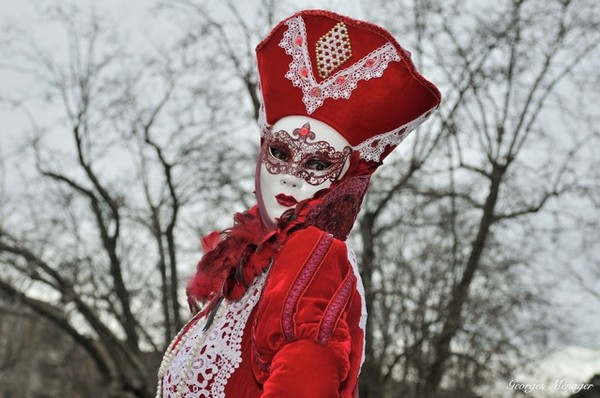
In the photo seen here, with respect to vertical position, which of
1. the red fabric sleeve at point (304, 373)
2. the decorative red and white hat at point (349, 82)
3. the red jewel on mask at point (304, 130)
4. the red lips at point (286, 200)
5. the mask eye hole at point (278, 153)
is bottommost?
the red fabric sleeve at point (304, 373)

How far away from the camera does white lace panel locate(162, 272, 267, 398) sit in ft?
9.87

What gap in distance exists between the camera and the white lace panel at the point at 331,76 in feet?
10.1

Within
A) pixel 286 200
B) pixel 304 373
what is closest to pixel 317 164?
pixel 286 200

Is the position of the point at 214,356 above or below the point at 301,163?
below

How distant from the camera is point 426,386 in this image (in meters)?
11.6

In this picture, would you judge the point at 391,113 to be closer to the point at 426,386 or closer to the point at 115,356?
the point at 426,386

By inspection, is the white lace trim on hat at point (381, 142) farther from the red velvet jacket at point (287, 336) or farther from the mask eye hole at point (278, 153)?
the red velvet jacket at point (287, 336)

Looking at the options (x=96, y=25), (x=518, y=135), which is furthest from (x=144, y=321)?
(x=518, y=135)

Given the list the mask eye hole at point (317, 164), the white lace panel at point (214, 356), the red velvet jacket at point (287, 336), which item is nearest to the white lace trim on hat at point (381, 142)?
the mask eye hole at point (317, 164)

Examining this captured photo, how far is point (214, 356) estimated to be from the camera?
9.98 ft

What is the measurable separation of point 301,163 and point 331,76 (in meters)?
0.30

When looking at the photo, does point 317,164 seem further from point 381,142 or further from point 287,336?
point 287,336

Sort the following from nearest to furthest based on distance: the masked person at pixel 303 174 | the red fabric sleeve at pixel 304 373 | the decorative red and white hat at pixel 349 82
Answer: the red fabric sleeve at pixel 304 373 < the masked person at pixel 303 174 < the decorative red and white hat at pixel 349 82

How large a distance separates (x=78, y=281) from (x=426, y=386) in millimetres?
5659
